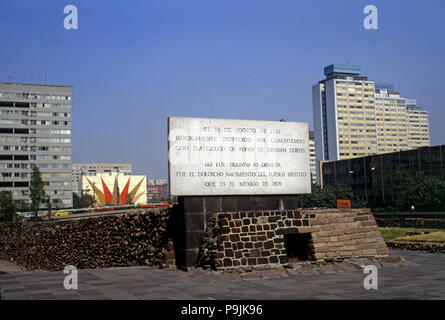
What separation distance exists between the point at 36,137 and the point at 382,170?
304 ft

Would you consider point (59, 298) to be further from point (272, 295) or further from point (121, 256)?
point (121, 256)

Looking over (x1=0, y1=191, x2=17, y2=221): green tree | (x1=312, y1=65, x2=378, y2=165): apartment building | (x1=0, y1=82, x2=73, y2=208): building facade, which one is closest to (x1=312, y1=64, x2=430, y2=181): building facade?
(x1=312, y1=65, x2=378, y2=165): apartment building

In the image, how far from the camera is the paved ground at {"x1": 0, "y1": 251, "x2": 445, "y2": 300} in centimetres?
1036

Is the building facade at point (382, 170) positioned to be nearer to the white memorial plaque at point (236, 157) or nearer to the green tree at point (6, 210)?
the green tree at point (6, 210)

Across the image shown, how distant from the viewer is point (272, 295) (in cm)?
1052

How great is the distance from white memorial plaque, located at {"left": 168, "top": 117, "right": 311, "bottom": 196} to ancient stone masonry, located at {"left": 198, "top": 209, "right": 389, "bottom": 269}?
4.00 feet

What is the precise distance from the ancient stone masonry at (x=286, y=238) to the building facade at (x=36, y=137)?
375 ft

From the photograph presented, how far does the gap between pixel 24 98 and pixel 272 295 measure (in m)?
128

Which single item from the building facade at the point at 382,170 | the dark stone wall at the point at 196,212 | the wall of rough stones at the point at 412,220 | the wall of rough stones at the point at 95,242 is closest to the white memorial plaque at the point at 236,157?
the dark stone wall at the point at 196,212

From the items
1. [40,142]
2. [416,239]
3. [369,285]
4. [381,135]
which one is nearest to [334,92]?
[381,135]

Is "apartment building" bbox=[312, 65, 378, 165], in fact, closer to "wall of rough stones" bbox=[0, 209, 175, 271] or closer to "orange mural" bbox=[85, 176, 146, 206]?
"orange mural" bbox=[85, 176, 146, 206]

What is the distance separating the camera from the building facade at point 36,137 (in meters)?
120

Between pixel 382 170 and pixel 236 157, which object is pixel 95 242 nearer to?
pixel 236 157

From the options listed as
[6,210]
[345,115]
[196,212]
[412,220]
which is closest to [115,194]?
[345,115]
